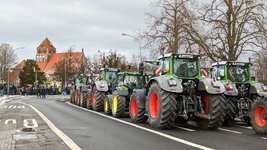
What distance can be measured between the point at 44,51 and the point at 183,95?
149910mm

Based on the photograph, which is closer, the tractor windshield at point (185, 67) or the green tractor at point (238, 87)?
the tractor windshield at point (185, 67)

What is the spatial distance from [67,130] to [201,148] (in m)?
5.36

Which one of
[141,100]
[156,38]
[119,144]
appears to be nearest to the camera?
[119,144]

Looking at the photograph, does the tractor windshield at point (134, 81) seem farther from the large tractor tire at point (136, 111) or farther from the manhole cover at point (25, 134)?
the manhole cover at point (25, 134)

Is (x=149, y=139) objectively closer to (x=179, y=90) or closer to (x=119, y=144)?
(x=119, y=144)

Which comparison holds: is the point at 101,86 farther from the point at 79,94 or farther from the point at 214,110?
the point at 214,110

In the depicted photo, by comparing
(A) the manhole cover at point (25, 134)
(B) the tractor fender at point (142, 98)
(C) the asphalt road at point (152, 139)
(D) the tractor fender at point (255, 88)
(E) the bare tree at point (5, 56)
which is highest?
(E) the bare tree at point (5, 56)

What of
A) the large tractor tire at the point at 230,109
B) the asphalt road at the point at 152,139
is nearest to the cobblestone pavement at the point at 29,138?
the asphalt road at the point at 152,139

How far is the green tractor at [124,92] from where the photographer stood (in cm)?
1862

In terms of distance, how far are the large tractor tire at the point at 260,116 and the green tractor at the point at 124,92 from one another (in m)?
6.60

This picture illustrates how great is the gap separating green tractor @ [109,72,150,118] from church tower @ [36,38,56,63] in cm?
13941

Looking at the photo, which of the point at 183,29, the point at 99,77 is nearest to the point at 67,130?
the point at 99,77

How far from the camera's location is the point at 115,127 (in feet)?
47.1

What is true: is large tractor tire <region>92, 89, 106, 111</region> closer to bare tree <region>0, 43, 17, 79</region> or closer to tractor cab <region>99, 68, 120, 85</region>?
tractor cab <region>99, 68, 120, 85</region>
